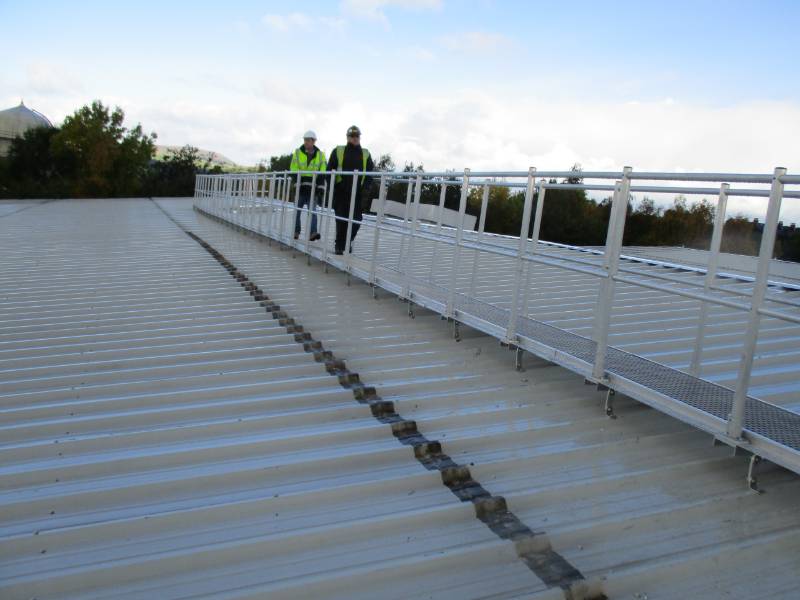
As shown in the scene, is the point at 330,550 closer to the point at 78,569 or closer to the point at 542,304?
the point at 78,569

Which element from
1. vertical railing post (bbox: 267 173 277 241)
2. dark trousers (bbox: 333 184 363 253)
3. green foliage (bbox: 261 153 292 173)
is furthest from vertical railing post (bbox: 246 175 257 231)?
green foliage (bbox: 261 153 292 173)

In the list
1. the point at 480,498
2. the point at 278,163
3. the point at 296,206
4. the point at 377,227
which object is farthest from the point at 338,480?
the point at 278,163

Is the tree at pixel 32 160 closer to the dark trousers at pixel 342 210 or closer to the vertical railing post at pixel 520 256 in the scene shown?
the dark trousers at pixel 342 210

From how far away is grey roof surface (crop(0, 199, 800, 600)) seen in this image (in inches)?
90.8

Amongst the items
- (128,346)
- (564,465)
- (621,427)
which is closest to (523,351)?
(621,427)

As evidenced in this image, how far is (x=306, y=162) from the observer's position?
32.2 feet

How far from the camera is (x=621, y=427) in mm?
3449

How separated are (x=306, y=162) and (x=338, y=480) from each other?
24.4 ft

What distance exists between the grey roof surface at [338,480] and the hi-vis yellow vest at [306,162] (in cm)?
494

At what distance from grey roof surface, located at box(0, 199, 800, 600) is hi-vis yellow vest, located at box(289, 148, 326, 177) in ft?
16.2

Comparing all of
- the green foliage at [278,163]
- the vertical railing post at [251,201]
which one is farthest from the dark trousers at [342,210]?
the green foliage at [278,163]

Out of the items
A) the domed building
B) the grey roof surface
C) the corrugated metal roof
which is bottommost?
the grey roof surface

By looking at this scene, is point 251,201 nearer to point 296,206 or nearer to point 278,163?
point 296,206

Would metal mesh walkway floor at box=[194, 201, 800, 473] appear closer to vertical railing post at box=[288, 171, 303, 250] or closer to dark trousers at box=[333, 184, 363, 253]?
dark trousers at box=[333, 184, 363, 253]
